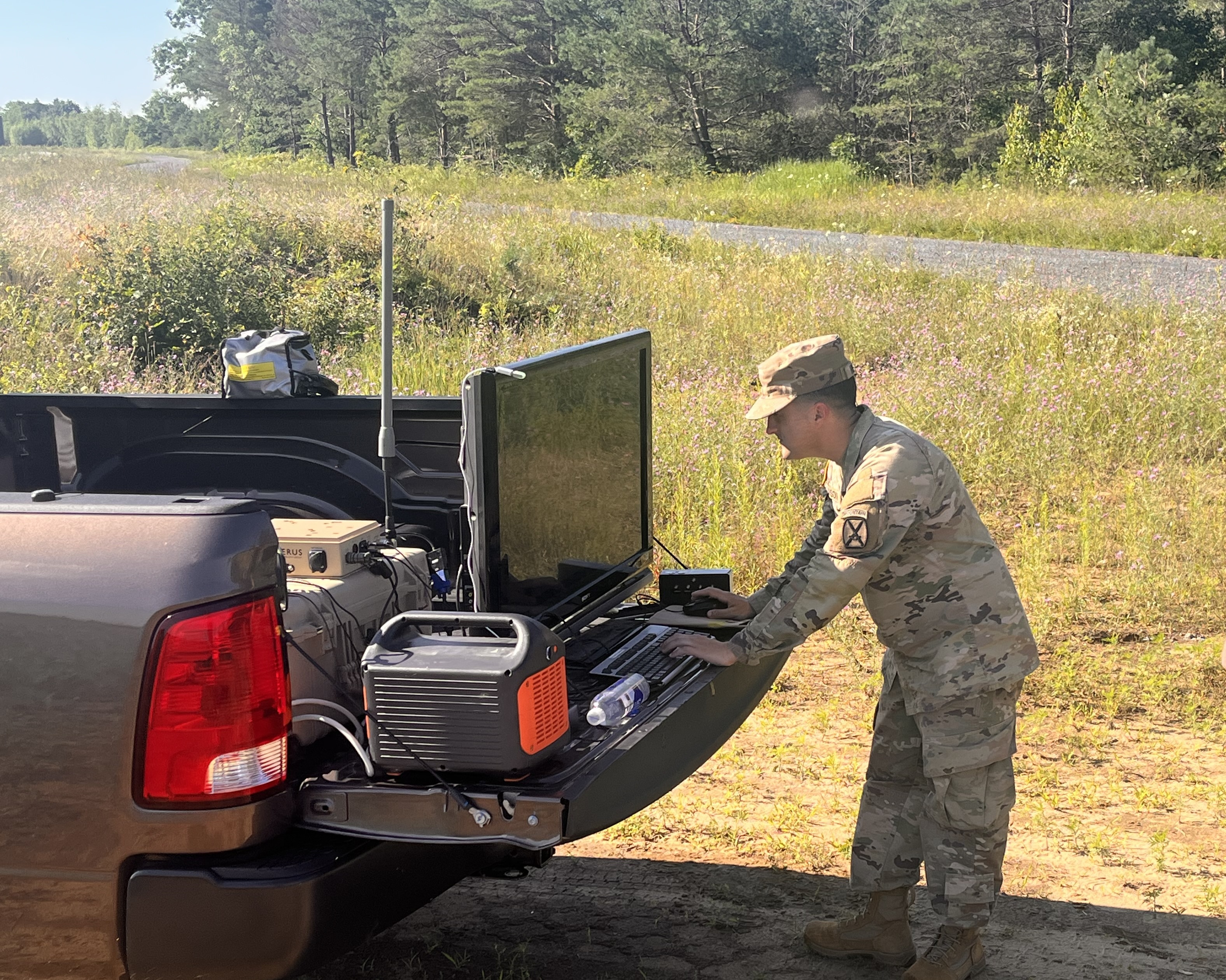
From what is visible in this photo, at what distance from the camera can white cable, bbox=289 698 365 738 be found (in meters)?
2.62

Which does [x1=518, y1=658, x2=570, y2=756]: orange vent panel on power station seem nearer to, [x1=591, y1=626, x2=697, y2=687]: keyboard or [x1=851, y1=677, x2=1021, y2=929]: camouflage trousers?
[x1=591, y1=626, x2=697, y2=687]: keyboard

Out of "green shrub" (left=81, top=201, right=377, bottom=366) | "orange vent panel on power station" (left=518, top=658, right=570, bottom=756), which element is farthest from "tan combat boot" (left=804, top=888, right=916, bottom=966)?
"green shrub" (left=81, top=201, right=377, bottom=366)

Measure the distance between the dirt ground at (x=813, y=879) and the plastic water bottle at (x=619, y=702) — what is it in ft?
2.88

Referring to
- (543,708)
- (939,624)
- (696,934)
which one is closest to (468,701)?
(543,708)

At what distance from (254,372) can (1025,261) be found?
458 inches

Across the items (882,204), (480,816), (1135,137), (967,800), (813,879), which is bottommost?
(813,879)

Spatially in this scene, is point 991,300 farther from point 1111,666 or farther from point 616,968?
point 616,968

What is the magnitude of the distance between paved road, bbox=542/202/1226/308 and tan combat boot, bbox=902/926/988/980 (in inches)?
338

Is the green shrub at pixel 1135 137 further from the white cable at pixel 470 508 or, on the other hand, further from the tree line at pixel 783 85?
the white cable at pixel 470 508

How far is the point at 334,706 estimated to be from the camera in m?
2.65

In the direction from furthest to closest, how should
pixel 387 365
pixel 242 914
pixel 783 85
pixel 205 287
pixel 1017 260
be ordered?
pixel 783 85 → pixel 1017 260 → pixel 205 287 → pixel 387 365 → pixel 242 914

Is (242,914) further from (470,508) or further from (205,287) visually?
(205,287)

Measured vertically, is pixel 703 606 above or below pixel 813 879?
above

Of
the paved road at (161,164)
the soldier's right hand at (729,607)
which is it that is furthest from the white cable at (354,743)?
the paved road at (161,164)
